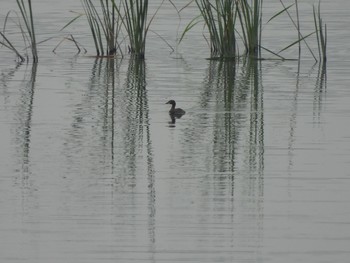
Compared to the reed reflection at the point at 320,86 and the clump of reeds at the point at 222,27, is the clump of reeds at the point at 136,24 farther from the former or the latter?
the reed reflection at the point at 320,86

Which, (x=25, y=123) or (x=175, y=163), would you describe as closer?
(x=175, y=163)

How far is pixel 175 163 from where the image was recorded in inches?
406

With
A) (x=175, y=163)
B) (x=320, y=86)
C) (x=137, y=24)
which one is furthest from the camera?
(x=137, y=24)

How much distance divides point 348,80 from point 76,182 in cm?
694

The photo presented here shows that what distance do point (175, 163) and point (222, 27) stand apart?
751 cm

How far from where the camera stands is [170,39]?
21531 mm

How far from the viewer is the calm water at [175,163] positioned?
788 centimetres

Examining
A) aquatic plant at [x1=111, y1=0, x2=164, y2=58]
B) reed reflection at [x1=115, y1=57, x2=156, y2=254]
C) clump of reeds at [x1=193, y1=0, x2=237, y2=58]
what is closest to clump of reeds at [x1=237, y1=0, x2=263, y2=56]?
clump of reeds at [x1=193, y1=0, x2=237, y2=58]

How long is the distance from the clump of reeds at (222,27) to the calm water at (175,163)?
0.32 metres

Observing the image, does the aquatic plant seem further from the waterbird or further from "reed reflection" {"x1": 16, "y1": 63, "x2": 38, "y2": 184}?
the waterbird

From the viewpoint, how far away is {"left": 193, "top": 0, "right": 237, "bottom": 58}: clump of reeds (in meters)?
16.7

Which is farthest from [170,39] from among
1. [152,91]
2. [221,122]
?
[221,122]

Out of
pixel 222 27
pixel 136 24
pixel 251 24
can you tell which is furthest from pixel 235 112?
pixel 222 27

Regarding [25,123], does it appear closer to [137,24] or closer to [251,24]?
[137,24]
